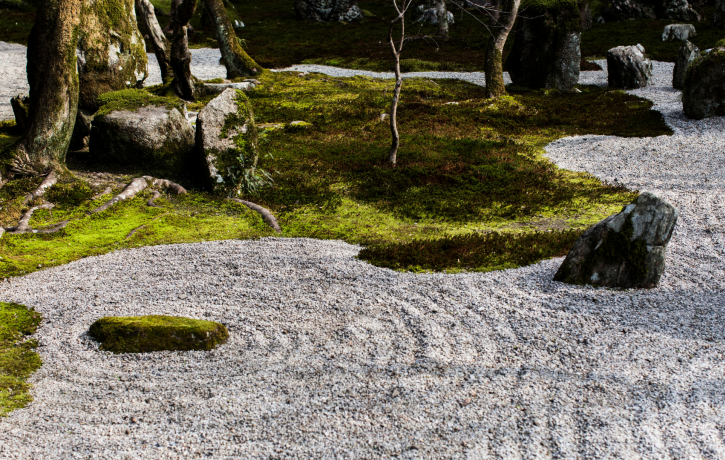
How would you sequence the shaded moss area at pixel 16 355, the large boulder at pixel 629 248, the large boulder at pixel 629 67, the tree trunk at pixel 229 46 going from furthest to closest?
the large boulder at pixel 629 67, the tree trunk at pixel 229 46, the large boulder at pixel 629 248, the shaded moss area at pixel 16 355

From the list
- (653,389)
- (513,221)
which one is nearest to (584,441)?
(653,389)

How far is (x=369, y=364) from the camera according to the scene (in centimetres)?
537

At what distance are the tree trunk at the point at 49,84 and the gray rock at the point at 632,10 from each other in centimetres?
3647

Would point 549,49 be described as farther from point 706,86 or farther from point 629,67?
point 706,86

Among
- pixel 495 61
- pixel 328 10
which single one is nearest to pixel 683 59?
pixel 495 61

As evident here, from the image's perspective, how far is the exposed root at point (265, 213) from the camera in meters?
9.19

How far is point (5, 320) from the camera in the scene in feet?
19.8

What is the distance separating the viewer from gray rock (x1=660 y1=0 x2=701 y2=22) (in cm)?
3250

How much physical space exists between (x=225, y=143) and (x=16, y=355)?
608cm

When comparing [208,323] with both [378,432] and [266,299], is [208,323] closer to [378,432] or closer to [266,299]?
[266,299]

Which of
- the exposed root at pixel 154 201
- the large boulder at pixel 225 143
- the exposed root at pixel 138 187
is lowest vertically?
the exposed root at pixel 154 201

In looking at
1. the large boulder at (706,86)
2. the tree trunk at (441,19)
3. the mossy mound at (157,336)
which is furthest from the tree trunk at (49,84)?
the tree trunk at (441,19)

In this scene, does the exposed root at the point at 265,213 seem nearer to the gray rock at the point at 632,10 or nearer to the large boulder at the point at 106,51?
the large boulder at the point at 106,51

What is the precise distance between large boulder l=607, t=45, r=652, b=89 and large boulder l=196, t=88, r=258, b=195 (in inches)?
685
